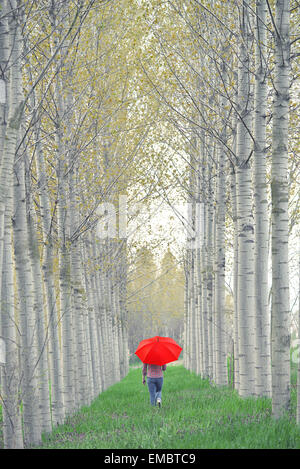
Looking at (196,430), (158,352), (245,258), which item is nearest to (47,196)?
(158,352)

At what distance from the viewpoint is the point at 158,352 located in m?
8.70

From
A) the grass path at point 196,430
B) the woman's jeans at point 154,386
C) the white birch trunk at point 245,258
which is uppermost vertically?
the white birch trunk at point 245,258

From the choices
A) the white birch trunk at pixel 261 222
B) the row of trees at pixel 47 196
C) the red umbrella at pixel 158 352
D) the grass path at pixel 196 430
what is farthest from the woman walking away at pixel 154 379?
the white birch trunk at pixel 261 222

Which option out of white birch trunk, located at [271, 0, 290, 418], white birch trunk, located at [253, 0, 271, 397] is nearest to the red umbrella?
white birch trunk, located at [253, 0, 271, 397]

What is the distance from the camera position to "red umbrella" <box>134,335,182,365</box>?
869cm

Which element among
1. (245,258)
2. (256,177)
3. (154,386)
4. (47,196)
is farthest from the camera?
(47,196)

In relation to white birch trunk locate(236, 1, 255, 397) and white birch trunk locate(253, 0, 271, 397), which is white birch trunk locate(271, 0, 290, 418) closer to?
white birch trunk locate(253, 0, 271, 397)

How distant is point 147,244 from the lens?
18.8m

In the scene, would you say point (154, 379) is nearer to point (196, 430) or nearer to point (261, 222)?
point (261, 222)

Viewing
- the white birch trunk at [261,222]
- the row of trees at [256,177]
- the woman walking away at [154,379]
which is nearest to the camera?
the row of trees at [256,177]

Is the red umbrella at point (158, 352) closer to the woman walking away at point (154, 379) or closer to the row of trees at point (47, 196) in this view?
the woman walking away at point (154, 379)

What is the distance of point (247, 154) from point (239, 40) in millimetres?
1741

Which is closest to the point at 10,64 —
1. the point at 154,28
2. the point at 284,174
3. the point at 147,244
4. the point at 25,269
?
the point at 25,269

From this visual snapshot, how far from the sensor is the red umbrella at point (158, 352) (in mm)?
8688
